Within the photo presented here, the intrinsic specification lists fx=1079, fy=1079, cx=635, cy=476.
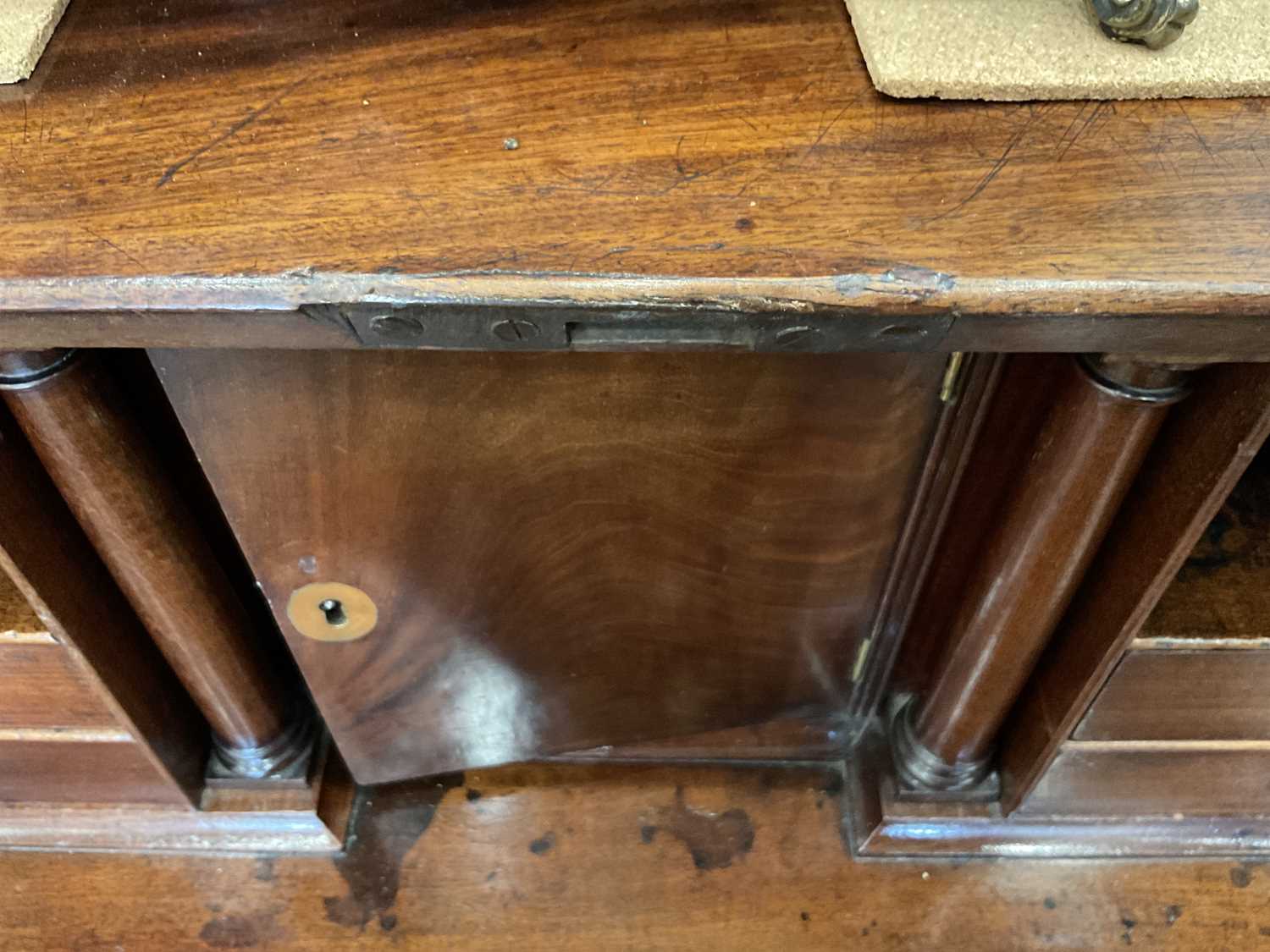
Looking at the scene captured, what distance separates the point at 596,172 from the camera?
1.67 feet

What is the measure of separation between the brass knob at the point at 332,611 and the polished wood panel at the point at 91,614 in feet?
0.50

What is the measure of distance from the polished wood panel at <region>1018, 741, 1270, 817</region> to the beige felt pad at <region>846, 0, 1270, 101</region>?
1.80ft

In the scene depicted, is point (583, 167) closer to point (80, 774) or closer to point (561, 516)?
point (561, 516)

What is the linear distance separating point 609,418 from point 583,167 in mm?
163

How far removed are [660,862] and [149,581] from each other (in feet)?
1.77

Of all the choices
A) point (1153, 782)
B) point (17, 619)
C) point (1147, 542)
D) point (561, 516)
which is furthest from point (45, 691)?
point (1153, 782)

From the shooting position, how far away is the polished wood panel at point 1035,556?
63 centimetres

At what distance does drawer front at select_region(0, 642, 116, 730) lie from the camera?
31.0 inches

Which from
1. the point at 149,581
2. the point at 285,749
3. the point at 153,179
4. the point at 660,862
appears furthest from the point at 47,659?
the point at 660,862

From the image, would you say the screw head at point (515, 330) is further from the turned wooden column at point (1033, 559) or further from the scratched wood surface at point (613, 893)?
the scratched wood surface at point (613, 893)

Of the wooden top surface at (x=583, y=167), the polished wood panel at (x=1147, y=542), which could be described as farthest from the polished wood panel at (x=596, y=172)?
the polished wood panel at (x=1147, y=542)

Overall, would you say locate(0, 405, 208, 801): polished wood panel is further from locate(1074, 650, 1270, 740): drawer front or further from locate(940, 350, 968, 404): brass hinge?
locate(1074, 650, 1270, 740): drawer front

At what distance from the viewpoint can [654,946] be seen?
98 cm

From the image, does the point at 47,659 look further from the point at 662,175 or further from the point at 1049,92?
the point at 1049,92
